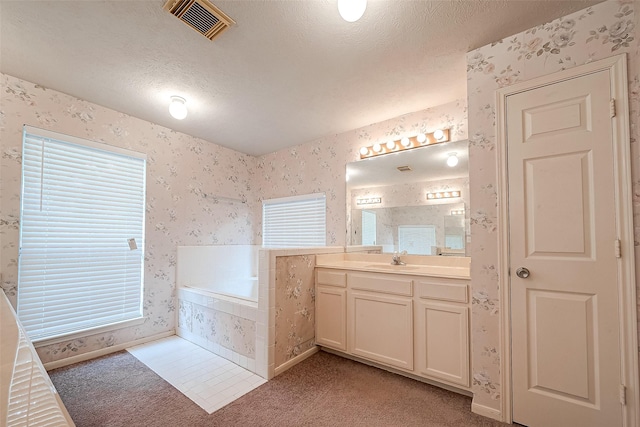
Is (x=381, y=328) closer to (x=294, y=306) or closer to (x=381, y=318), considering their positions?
(x=381, y=318)

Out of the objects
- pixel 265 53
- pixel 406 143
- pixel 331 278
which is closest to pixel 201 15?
pixel 265 53

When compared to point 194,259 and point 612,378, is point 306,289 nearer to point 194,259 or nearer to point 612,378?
point 194,259

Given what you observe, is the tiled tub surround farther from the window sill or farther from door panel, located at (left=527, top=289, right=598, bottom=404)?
door panel, located at (left=527, top=289, right=598, bottom=404)

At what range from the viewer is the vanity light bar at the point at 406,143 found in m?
2.54

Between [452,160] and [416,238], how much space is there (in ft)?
2.59

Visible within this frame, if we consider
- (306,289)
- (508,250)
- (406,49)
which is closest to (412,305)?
(508,250)

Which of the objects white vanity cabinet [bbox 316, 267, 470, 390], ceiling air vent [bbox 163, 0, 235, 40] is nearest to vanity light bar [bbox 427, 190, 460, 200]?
white vanity cabinet [bbox 316, 267, 470, 390]

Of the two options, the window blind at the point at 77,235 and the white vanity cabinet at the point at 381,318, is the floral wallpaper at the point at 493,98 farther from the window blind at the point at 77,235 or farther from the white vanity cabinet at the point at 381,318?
the window blind at the point at 77,235

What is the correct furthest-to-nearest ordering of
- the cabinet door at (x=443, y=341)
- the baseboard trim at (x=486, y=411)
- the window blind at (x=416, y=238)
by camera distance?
the window blind at (x=416, y=238), the cabinet door at (x=443, y=341), the baseboard trim at (x=486, y=411)

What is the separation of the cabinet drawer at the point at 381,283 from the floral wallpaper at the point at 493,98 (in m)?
0.47

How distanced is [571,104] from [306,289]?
229cm

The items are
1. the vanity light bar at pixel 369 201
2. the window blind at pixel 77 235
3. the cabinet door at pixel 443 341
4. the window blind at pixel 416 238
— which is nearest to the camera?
the cabinet door at pixel 443 341

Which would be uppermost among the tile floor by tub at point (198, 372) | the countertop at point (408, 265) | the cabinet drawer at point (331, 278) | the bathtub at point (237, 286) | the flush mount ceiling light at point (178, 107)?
the flush mount ceiling light at point (178, 107)

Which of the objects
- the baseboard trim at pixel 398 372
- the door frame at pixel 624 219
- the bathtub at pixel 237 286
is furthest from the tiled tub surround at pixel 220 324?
the door frame at pixel 624 219
